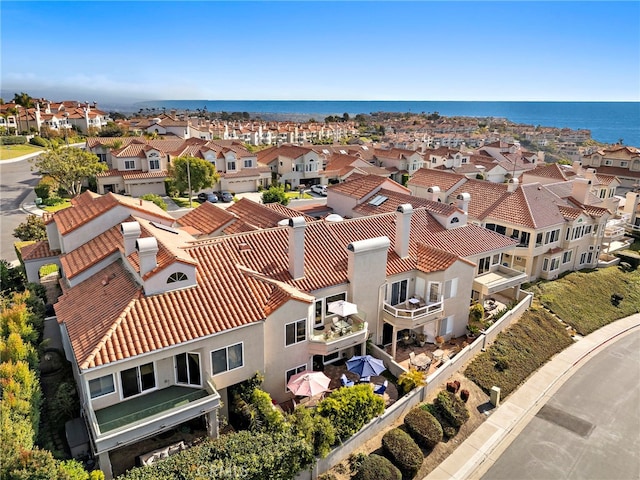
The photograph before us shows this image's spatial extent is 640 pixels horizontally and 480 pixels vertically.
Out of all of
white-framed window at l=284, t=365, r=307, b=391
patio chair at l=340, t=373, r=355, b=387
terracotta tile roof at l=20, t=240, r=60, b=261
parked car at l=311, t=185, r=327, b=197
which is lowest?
patio chair at l=340, t=373, r=355, b=387

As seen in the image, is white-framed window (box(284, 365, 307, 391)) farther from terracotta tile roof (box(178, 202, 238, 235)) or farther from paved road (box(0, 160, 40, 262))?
paved road (box(0, 160, 40, 262))

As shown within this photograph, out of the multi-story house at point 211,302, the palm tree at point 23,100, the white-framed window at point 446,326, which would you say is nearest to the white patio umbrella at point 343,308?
the multi-story house at point 211,302

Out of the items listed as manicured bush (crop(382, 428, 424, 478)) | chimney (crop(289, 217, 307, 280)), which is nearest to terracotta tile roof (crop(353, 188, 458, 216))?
chimney (crop(289, 217, 307, 280))

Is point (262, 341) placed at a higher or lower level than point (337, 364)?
higher

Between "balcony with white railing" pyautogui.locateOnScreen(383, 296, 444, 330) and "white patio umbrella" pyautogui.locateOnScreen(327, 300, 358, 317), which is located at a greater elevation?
"white patio umbrella" pyautogui.locateOnScreen(327, 300, 358, 317)

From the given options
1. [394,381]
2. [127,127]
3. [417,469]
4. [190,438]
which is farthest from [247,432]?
[127,127]

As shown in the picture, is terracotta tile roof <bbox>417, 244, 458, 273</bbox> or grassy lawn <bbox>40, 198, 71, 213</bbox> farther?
grassy lawn <bbox>40, 198, 71, 213</bbox>

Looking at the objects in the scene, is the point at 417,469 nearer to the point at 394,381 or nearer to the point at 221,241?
the point at 394,381

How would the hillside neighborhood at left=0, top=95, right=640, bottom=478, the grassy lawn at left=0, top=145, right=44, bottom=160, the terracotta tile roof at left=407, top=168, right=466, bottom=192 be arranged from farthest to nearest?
the grassy lawn at left=0, top=145, right=44, bottom=160, the terracotta tile roof at left=407, top=168, right=466, bottom=192, the hillside neighborhood at left=0, top=95, right=640, bottom=478
